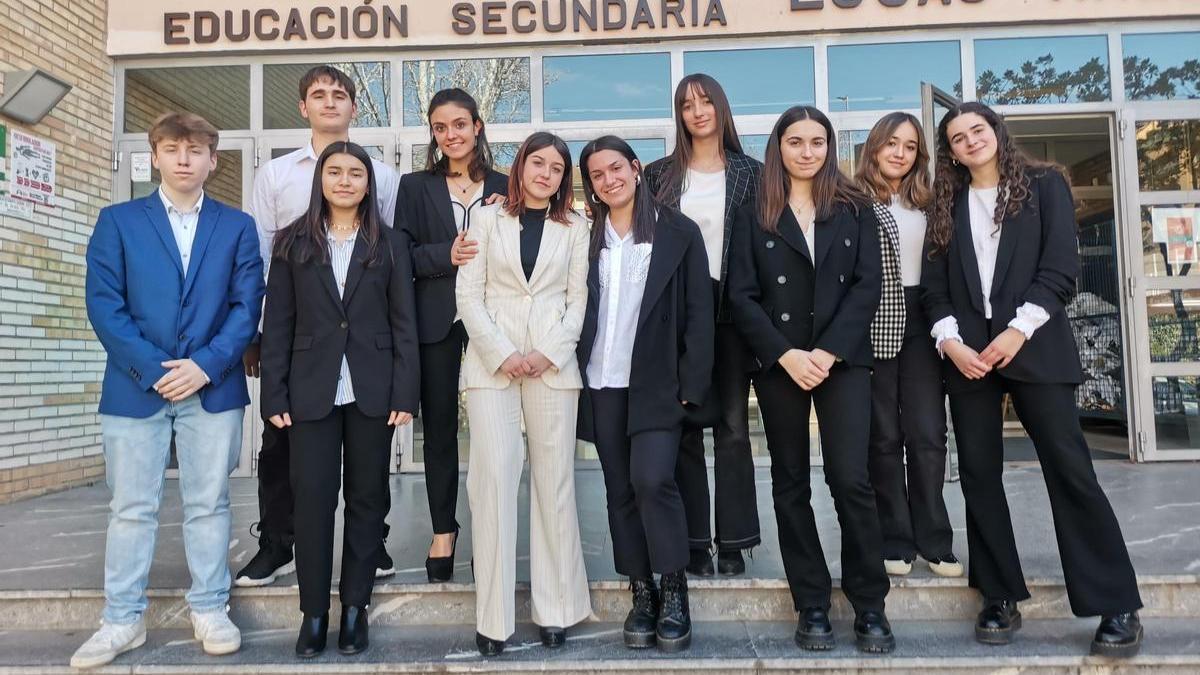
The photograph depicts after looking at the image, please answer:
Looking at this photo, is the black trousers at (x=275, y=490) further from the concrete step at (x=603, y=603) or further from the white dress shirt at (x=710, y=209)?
the white dress shirt at (x=710, y=209)

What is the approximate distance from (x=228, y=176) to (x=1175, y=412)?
26.4ft

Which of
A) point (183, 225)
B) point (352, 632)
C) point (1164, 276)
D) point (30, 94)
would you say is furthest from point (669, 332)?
point (1164, 276)

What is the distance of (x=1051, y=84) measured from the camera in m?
6.00

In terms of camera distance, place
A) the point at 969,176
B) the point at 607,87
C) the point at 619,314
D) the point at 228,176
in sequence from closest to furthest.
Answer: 1. the point at 619,314
2. the point at 969,176
3. the point at 228,176
4. the point at 607,87

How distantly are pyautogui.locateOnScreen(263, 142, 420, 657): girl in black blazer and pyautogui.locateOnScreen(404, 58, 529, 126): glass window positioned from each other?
3554mm

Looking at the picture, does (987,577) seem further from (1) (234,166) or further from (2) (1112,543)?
(1) (234,166)

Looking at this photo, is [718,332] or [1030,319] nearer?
[1030,319]

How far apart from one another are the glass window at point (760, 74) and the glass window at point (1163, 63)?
8.57 ft

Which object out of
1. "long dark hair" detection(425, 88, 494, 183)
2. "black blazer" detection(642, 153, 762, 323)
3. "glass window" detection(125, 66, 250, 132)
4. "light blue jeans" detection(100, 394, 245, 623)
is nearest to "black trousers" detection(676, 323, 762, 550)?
"black blazer" detection(642, 153, 762, 323)

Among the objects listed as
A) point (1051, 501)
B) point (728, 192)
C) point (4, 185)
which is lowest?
point (1051, 501)

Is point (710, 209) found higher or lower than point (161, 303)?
higher

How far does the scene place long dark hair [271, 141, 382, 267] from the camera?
278 centimetres

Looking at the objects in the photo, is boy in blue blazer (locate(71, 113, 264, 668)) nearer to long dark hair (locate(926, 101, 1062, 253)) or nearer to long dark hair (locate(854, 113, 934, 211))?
long dark hair (locate(854, 113, 934, 211))

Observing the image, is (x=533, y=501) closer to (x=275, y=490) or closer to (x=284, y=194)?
(x=275, y=490)
